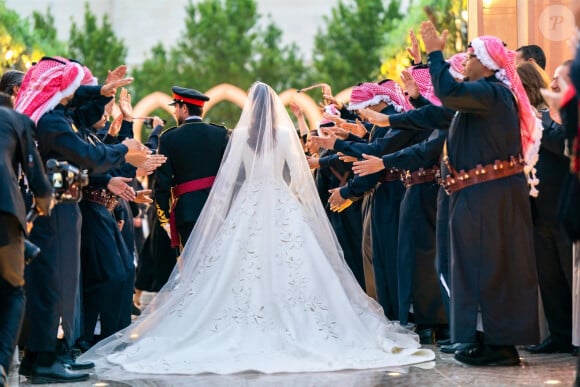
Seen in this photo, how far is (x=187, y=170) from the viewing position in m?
10.0

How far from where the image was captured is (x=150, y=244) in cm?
1254

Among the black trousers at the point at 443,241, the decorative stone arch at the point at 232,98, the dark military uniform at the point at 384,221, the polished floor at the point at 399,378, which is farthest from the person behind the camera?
the decorative stone arch at the point at 232,98

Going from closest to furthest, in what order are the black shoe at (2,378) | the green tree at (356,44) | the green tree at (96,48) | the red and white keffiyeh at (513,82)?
the black shoe at (2,378)
the red and white keffiyeh at (513,82)
the green tree at (96,48)
the green tree at (356,44)

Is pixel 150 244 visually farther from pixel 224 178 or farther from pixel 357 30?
pixel 357 30

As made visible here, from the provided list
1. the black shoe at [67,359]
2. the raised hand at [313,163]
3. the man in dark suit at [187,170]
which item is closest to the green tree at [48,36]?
the raised hand at [313,163]

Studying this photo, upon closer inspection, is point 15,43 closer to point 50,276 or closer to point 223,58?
point 223,58

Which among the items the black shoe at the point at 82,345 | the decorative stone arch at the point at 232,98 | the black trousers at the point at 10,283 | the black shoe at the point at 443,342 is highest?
the decorative stone arch at the point at 232,98

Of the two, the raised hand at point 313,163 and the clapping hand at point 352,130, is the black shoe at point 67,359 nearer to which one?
the clapping hand at point 352,130

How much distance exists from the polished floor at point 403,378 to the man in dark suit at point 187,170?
285 centimetres

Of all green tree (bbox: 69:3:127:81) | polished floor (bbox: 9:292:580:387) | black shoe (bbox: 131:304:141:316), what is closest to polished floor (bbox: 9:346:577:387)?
polished floor (bbox: 9:292:580:387)

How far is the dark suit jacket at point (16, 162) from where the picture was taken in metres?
6.23

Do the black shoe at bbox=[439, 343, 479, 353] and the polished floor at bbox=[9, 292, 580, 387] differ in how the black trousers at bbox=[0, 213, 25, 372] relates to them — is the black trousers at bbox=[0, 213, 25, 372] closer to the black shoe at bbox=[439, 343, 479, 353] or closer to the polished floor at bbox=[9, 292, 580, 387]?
the polished floor at bbox=[9, 292, 580, 387]

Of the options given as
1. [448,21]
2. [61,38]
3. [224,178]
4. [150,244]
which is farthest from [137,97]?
[224,178]

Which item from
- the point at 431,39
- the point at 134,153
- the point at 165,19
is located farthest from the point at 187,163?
the point at 165,19
